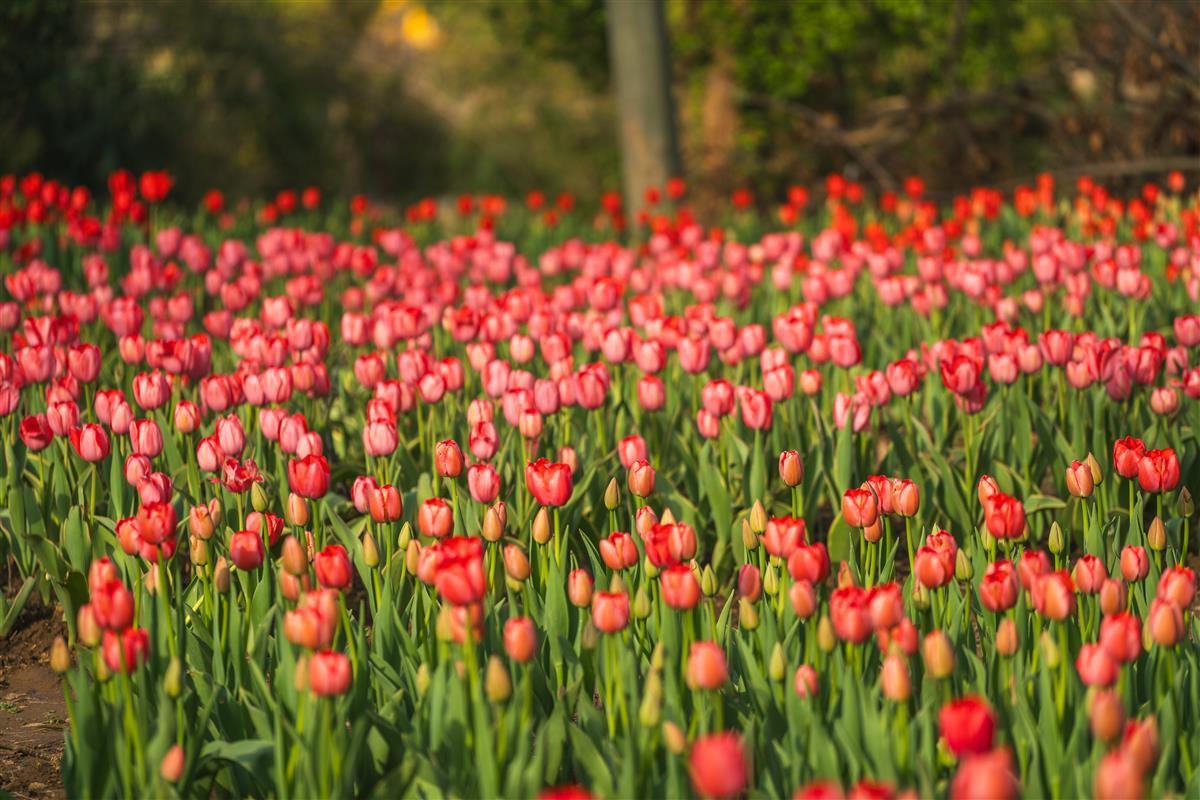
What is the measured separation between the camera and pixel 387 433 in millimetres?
3732

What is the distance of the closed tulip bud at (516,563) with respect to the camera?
2928 mm

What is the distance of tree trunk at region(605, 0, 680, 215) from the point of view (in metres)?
10.2

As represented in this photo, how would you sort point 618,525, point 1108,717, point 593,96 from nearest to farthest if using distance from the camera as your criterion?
point 1108,717, point 618,525, point 593,96

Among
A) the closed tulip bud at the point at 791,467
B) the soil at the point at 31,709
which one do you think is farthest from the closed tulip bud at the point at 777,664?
the soil at the point at 31,709

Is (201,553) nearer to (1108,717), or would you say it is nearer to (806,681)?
(806,681)

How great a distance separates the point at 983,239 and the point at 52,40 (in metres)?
8.02

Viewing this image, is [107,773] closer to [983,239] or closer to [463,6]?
[983,239]

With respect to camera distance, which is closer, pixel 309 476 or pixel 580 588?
pixel 580 588

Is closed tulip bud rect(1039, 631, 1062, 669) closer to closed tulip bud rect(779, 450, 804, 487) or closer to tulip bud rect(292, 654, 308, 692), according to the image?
closed tulip bud rect(779, 450, 804, 487)

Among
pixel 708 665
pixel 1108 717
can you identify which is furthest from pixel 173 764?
pixel 1108 717

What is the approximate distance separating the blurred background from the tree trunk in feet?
0.15

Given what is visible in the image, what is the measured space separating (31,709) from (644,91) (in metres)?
7.57

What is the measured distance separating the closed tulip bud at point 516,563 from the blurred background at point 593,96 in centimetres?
639

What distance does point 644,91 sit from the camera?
33.9 ft
